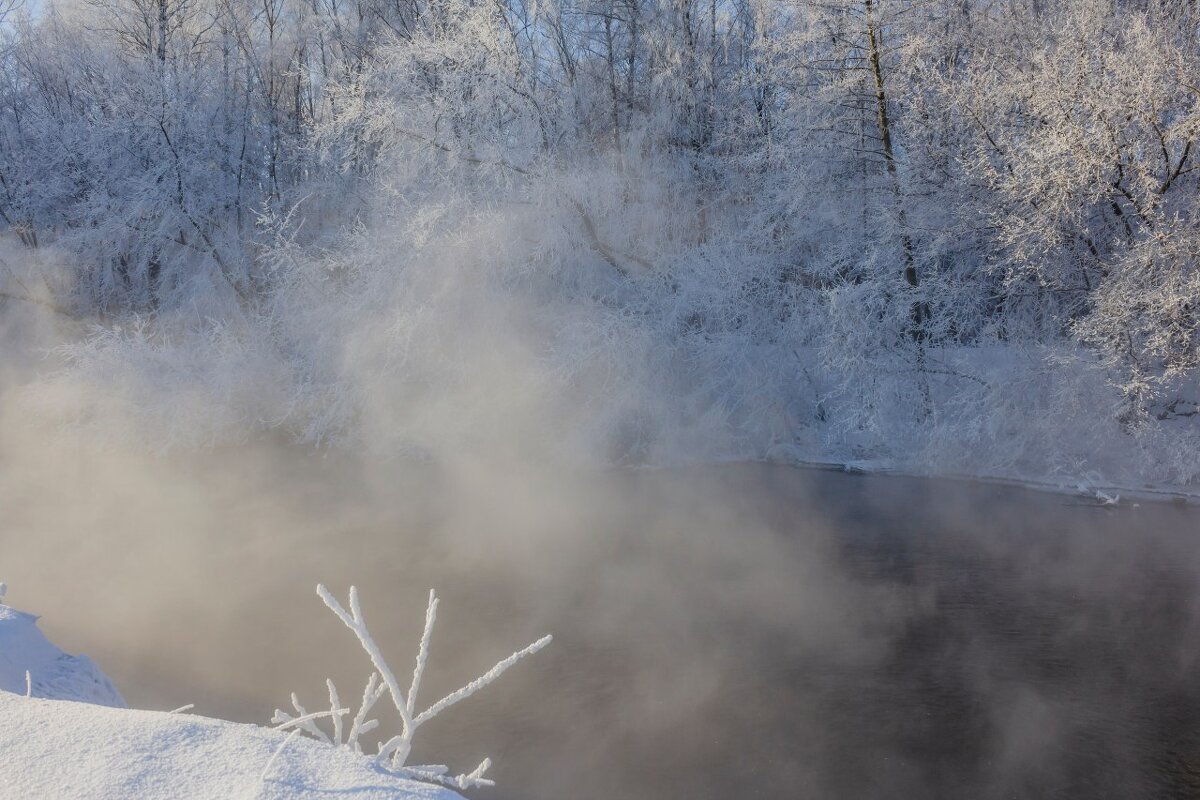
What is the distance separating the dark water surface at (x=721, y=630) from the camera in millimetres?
5658

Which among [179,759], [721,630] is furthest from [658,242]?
[179,759]

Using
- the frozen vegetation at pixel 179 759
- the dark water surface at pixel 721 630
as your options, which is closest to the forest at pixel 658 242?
the dark water surface at pixel 721 630

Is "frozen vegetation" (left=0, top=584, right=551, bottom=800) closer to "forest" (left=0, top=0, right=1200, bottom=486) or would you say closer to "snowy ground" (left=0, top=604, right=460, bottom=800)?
"snowy ground" (left=0, top=604, right=460, bottom=800)

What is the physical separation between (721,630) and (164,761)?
5.96 metres

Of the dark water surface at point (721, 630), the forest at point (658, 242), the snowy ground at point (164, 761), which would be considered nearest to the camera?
the snowy ground at point (164, 761)

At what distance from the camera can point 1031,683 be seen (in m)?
6.55

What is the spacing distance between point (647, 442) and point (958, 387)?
4.56 metres

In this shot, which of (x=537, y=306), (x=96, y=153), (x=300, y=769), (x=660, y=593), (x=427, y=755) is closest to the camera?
(x=300, y=769)

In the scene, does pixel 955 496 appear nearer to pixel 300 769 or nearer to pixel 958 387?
pixel 958 387

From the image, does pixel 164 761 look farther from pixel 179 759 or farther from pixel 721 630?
pixel 721 630

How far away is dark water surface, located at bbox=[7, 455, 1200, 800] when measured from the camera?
223 inches

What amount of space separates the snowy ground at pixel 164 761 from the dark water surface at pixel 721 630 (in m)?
3.37

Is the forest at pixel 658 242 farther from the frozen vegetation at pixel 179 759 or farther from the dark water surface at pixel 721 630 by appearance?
the frozen vegetation at pixel 179 759

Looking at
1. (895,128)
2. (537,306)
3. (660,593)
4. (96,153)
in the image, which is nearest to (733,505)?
(660,593)
